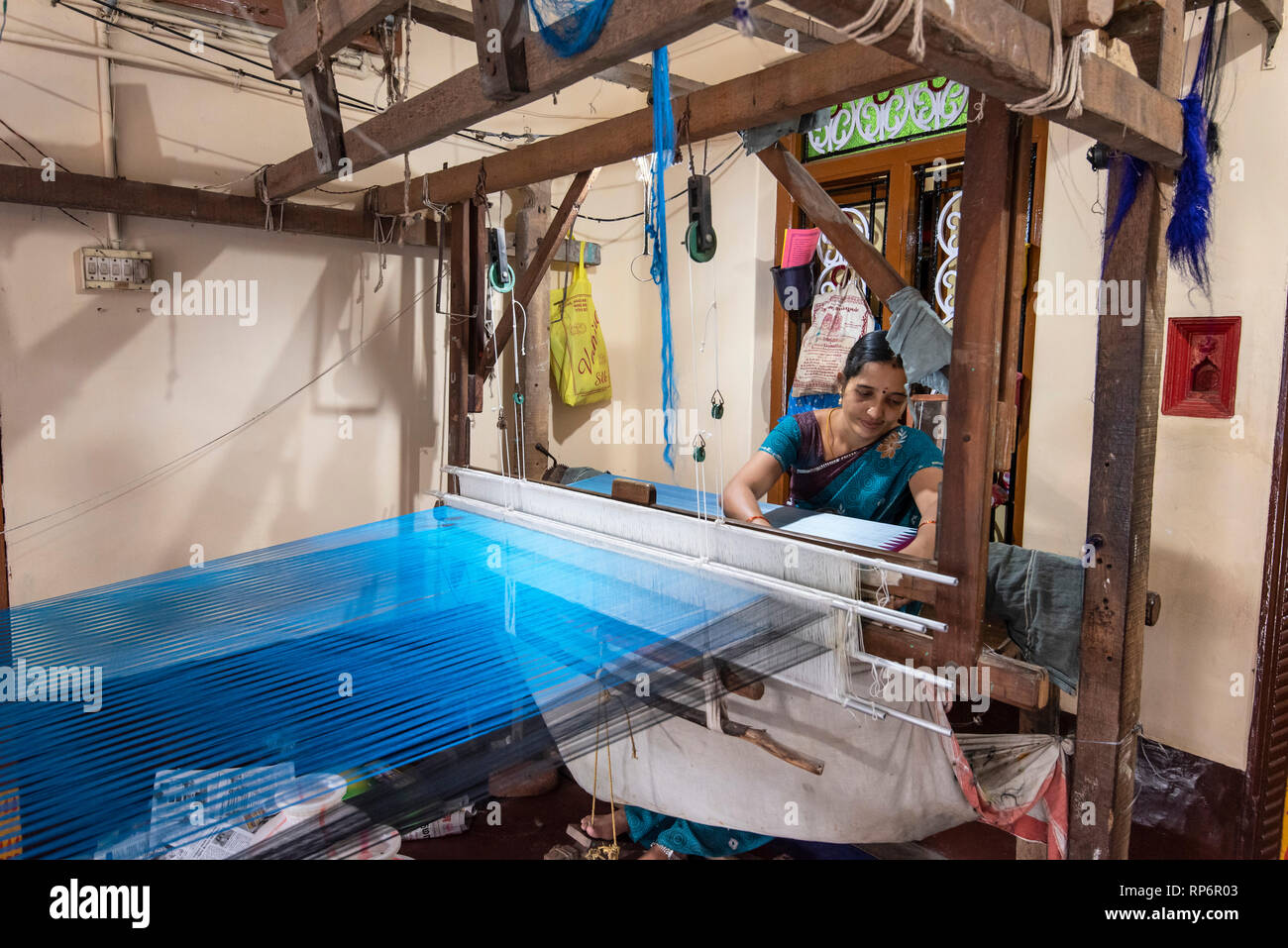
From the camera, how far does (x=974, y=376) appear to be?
5.43 ft

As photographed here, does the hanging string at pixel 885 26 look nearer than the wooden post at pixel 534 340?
Yes

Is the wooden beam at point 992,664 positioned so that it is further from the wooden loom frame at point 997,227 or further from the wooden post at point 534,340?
the wooden post at point 534,340

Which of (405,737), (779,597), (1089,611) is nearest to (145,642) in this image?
(405,737)

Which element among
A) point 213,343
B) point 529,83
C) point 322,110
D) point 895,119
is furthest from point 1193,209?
point 213,343

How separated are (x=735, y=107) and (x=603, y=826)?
2430 mm

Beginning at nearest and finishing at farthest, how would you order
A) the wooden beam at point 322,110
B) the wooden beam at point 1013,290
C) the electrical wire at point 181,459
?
1. the wooden beam at point 1013,290
2. the wooden beam at point 322,110
3. the electrical wire at point 181,459

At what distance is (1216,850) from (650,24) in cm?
312

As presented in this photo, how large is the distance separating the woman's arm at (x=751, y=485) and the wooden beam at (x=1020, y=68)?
135 cm

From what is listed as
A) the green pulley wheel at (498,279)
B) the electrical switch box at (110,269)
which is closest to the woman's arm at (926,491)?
the green pulley wheel at (498,279)

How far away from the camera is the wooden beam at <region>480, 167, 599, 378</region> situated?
2806 mm

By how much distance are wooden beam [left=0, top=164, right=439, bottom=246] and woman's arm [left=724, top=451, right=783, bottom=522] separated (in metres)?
2.24

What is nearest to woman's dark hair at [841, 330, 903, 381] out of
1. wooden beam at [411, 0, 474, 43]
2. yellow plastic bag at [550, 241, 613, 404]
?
wooden beam at [411, 0, 474, 43]

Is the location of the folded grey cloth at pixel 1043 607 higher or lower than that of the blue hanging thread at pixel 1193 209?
lower

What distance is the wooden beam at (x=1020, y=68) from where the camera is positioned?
1107 mm
